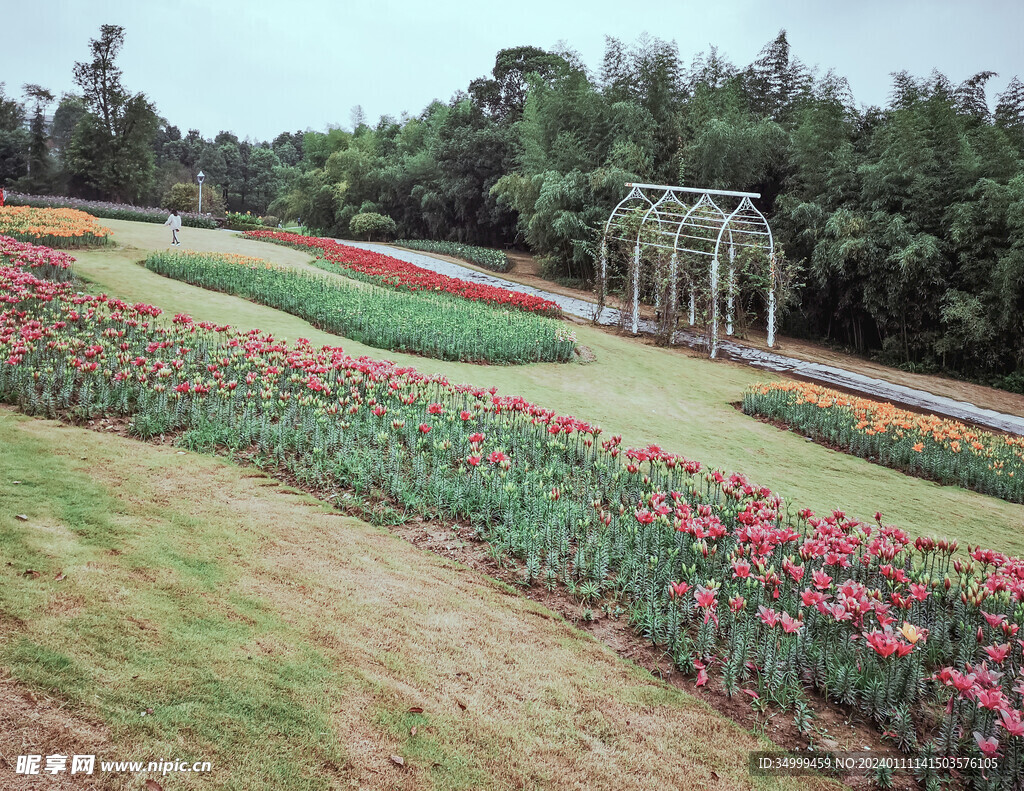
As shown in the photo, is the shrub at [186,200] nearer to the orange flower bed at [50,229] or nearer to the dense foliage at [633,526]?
the orange flower bed at [50,229]

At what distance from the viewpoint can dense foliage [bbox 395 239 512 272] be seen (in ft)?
88.8

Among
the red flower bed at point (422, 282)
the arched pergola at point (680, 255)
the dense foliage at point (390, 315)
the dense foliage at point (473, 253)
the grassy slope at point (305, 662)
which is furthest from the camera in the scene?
the dense foliage at point (473, 253)

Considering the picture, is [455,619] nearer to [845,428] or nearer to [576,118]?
[845,428]

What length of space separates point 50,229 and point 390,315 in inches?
329

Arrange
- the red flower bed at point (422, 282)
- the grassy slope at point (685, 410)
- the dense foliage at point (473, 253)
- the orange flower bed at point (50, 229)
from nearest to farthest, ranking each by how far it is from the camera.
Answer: the grassy slope at point (685, 410)
the orange flower bed at point (50, 229)
the red flower bed at point (422, 282)
the dense foliage at point (473, 253)

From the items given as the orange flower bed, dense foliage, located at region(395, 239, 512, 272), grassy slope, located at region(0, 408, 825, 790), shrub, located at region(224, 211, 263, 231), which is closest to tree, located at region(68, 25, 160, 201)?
shrub, located at region(224, 211, 263, 231)

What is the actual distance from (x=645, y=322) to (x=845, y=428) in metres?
9.61

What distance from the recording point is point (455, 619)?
312 cm

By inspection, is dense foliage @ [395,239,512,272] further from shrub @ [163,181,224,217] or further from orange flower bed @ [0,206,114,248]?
shrub @ [163,181,224,217]

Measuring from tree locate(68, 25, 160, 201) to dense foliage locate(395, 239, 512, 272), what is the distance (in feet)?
61.6

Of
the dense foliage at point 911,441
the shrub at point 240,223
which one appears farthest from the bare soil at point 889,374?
the shrub at point 240,223

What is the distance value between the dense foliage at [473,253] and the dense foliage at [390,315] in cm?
1262

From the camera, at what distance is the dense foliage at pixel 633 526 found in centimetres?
282

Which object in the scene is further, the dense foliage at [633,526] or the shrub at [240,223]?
the shrub at [240,223]
